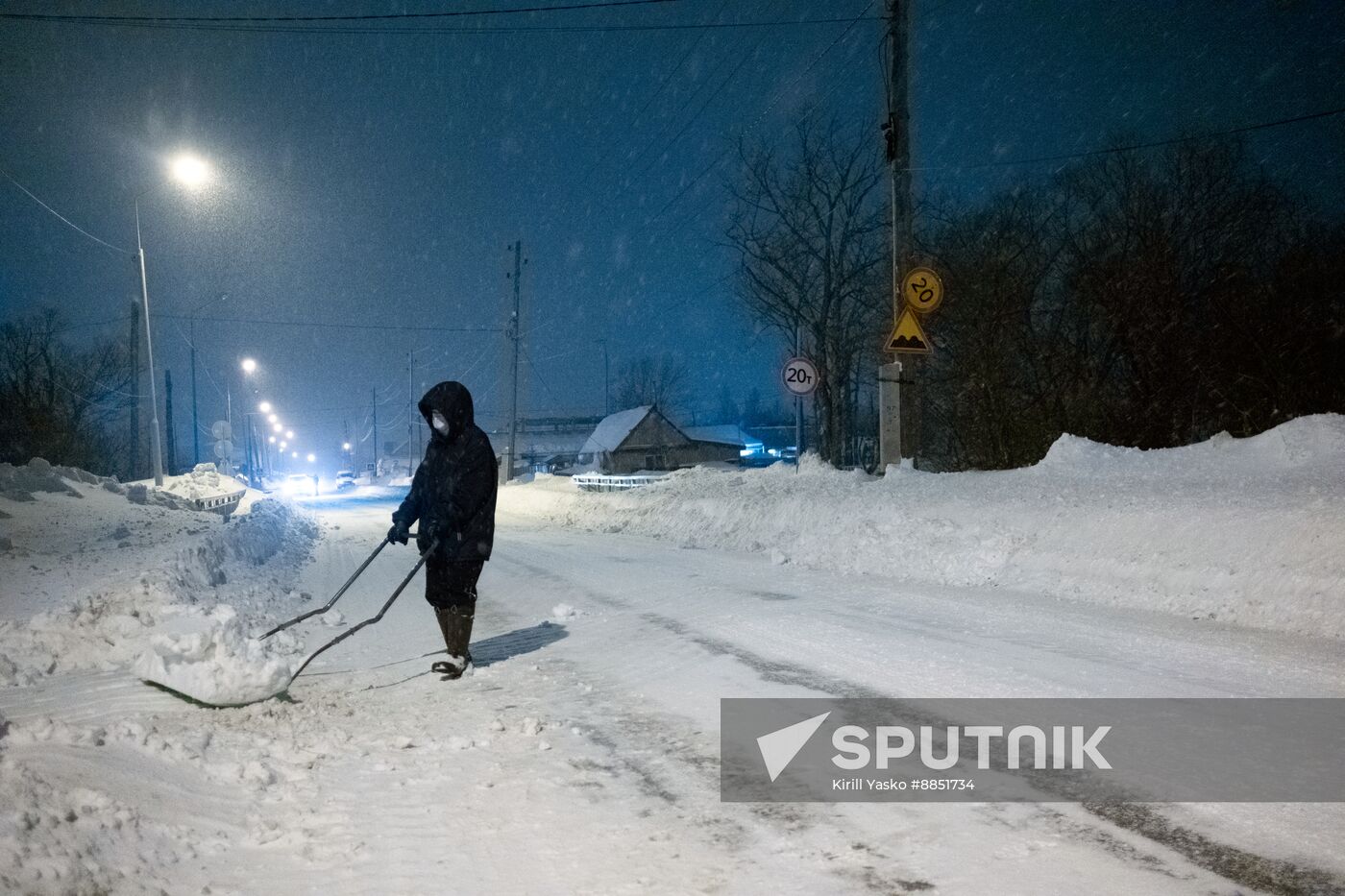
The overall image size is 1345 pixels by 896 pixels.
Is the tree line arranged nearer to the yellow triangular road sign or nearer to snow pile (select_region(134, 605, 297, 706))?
the yellow triangular road sign

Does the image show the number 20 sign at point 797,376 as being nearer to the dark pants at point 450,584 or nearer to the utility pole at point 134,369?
the dark pants at point 450,584

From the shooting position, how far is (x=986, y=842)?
3.13 metres

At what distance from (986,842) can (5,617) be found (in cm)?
759

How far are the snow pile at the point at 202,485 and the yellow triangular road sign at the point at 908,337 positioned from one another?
88.7 feet

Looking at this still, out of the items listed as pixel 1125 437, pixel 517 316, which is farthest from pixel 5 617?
pixel 517 316

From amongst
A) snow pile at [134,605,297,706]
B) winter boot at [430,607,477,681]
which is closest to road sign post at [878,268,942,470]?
winter boot at [430,607,477,681]

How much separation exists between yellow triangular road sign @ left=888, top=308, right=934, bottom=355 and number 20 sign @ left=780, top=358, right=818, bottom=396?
11.4 ft

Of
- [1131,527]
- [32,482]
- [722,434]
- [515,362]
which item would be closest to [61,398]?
[515,362]

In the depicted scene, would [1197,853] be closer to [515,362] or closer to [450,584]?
[450,584]

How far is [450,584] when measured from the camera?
250 inches

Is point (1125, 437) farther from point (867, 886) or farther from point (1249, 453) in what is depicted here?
point (867, 886)

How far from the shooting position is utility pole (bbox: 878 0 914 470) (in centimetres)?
1427

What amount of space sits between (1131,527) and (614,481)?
2299 centimetres

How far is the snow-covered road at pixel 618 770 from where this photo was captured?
2973 millimetres
